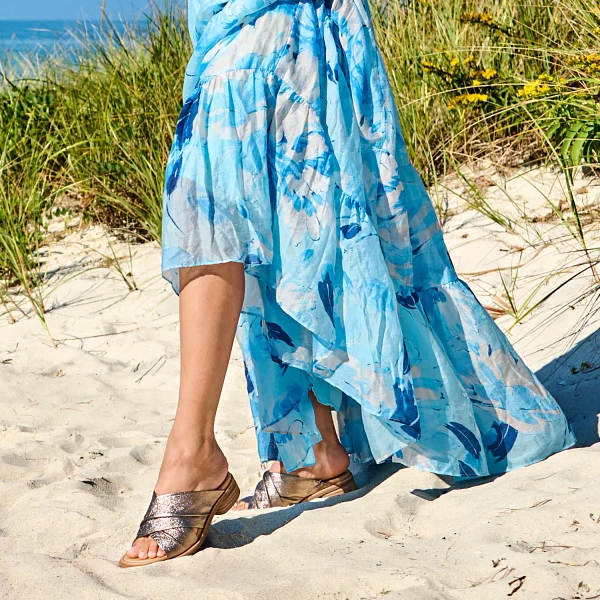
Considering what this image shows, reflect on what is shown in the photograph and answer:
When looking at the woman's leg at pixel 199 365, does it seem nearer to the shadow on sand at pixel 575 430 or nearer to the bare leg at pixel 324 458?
the shadow on sand at pixel 575 430

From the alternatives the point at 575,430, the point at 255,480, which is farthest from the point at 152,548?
the point at 575,430

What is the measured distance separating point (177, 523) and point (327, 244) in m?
0.60

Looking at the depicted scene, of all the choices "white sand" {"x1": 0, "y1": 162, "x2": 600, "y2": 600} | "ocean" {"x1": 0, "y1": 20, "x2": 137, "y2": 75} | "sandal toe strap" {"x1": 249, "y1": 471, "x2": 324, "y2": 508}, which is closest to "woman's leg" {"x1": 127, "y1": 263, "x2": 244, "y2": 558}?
"white sand" {"x1": 0, "y1": 162, "x2": 600, "y2": 600}

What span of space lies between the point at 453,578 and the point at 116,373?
1.94 meters

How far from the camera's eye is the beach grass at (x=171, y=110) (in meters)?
3.77

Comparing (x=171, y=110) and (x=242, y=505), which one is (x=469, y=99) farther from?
(x=242, y=505)

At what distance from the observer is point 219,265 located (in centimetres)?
158

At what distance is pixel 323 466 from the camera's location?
1.94 metres

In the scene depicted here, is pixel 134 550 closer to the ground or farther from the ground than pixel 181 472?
closer to the ground

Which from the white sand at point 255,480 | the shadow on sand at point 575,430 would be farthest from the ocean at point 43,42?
the shadow on sand at point 575,430

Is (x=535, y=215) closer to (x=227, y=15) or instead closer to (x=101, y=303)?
(x=101, y=303)

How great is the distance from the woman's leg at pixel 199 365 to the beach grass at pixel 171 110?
201 centimetres

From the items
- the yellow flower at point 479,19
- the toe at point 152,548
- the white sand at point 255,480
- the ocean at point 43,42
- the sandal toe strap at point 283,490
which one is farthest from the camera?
the ocean at point 43,42

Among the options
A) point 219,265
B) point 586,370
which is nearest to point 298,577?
point 219,265
